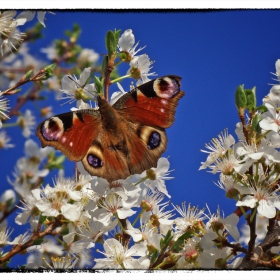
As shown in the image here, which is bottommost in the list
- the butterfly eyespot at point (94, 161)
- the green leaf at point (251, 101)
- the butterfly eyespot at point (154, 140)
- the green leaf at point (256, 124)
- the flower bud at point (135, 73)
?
the butterfly eyespot at point (94, 161)

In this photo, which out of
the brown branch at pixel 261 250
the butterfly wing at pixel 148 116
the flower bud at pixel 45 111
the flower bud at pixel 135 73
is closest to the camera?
the brown branch at pixel 261 250

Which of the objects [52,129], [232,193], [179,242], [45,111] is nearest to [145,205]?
[179,242]

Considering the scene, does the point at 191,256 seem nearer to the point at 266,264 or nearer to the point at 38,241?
the point at 266,264

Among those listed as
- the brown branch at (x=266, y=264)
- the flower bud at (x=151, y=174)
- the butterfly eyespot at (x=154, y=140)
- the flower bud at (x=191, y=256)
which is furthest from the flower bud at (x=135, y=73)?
the brown branch at (x=266, y=264)

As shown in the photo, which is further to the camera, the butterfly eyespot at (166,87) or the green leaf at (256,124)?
the butterfly eyespot at (166,87)

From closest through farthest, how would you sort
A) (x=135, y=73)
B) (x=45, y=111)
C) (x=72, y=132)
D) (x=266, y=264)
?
(x=266, y=264) → (x=72, y=132) → (x=135, y=73) → (x=45, y=111)

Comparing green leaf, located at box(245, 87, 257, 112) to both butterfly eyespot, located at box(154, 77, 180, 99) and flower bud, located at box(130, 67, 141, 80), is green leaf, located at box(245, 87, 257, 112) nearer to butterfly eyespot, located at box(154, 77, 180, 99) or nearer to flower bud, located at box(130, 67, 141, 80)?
butterfly eyespot, located at box(154, 77, 180, 99)

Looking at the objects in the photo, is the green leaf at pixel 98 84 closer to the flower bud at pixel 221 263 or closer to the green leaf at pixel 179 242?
the green leaf at pixel 179 242
